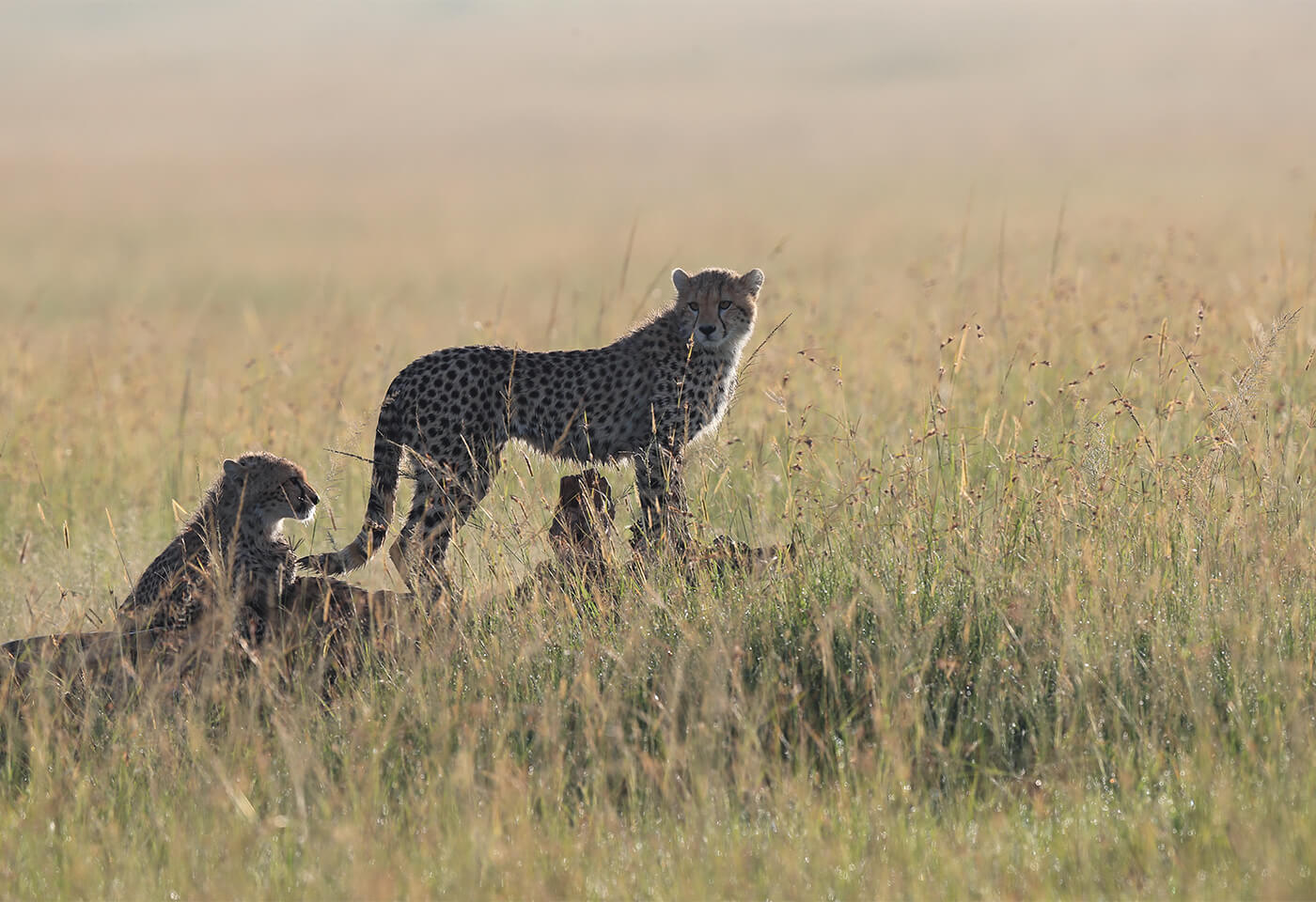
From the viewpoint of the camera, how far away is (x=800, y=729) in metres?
3.84

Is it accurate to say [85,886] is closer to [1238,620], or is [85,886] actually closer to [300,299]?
[1238,620]

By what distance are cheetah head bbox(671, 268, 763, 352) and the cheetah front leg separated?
25.7 inches

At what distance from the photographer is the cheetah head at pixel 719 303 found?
635cm

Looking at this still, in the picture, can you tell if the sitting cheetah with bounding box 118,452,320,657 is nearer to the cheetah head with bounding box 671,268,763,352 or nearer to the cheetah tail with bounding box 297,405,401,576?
the cheetah tail with bounding box 297,405,401,576

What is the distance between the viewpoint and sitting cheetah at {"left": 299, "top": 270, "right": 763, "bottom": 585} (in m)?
5.94

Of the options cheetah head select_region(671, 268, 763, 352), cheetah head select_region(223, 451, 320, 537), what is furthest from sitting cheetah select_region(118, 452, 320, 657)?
cheetah head select_region(671, 268, 763, 352)

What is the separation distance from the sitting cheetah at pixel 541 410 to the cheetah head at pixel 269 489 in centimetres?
29

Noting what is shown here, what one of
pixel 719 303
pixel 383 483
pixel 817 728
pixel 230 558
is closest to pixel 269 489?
pixel 383 483

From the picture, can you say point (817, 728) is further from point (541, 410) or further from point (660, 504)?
point (541, 410)

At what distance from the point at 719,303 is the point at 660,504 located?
3.84ft

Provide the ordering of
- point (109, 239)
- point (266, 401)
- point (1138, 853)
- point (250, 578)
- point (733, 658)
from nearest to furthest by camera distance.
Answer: point (1138, 853), point (733, 658), point (250, 578), point (266, 401), point (109, 239)

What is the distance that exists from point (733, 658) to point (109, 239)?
30.0 meters

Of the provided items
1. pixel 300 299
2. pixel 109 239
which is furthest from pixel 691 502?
pixel 109 239

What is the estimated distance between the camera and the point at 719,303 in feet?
21.0
